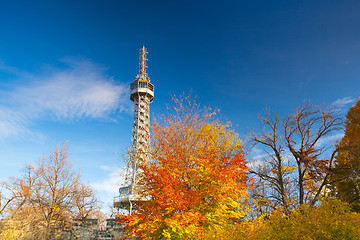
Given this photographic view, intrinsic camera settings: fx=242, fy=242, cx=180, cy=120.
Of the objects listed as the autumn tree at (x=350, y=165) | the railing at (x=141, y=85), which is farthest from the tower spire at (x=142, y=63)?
the autumn tree at (x=350, y=165)

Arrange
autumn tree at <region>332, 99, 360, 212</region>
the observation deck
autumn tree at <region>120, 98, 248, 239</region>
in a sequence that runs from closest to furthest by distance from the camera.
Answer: autumn tree at <region>120, 98, 248, 239</region> → autumn tree at <region>332, 99, 360, 212</region> → the observation deck

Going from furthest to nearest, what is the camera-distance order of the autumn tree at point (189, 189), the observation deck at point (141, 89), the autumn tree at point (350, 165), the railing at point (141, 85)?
the railing at point (141, 85)
the observation deck at point (141, 89)
the autumn tree at point (350, 165)
the autumn tree at point (189, 189)

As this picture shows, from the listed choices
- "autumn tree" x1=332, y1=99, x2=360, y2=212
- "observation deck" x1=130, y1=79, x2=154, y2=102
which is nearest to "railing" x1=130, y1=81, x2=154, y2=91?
"observation deck" x1=130, y1=79, x2=154, y2=102

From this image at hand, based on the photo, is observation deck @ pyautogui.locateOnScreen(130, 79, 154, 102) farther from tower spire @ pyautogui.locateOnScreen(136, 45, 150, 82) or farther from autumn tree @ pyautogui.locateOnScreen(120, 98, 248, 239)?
autumn tree @ pyautogui.locateOnScreen(120, 98, 248, 239)

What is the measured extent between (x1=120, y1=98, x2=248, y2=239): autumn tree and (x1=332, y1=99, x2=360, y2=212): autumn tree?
741 cm

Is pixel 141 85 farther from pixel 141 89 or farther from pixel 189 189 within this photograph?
pixel 189 189

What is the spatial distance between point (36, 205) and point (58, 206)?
2844mm

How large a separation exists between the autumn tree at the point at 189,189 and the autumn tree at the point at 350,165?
7409 millimetres

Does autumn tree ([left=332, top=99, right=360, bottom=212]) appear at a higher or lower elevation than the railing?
lower

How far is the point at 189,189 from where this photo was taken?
1202cm

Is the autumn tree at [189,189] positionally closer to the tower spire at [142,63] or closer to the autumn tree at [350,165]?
the autumn tree at [350,165]

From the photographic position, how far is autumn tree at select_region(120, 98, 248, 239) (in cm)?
1033

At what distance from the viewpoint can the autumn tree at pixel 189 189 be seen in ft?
33.9

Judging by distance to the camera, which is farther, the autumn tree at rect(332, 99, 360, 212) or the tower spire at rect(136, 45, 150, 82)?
the tower spire at rect(136, 45, 150, 82)
